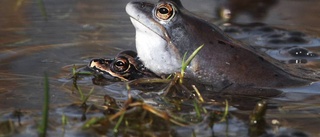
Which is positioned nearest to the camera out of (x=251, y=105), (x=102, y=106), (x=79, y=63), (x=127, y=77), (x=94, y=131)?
(x=94, y=131)

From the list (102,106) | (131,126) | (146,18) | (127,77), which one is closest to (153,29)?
(146,18)

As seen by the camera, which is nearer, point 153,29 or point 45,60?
point 153,29

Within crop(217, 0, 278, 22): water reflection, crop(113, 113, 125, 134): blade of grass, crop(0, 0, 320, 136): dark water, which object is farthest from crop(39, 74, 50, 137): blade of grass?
crop(217, 0, 278, 22): water reflection

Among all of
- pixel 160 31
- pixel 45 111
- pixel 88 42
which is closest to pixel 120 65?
pixel 160 31

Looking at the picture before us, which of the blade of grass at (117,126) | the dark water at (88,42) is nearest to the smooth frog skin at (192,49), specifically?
the dark water at (88,42)

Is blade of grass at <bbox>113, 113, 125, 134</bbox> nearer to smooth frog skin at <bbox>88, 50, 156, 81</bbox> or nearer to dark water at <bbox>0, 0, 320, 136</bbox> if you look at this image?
dark water at <bbox>0, 0, 320, 136</bbox>

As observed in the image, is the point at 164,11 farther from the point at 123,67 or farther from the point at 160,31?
the point at 123,67

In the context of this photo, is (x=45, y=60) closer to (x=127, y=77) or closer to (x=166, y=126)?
(x=127, y=77)
